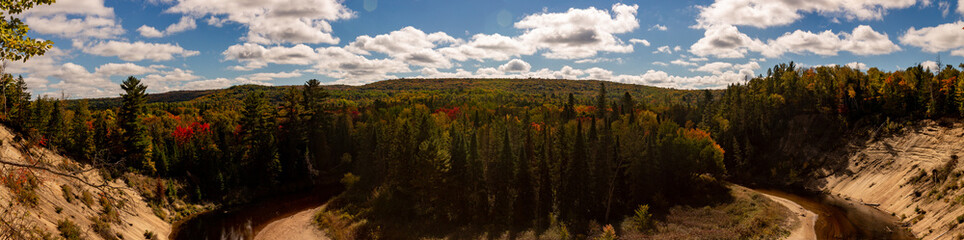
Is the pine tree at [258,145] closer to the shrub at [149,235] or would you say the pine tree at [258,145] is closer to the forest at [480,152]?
the forest at [480,152]

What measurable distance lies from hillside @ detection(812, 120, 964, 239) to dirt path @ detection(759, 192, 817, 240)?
7606 millimetres

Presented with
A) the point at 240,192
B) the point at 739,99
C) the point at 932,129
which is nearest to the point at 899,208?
the point at 932,129

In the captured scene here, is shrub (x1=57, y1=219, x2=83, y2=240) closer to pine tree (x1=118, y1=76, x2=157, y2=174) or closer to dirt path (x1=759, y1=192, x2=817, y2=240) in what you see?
pine tree (x1=118, y1=76, x2=157, y2=174)

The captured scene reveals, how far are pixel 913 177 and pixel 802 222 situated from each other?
16559mm

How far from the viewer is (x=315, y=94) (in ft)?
243

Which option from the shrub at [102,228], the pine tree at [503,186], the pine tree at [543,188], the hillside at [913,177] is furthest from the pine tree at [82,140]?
the hillside at [913,177]

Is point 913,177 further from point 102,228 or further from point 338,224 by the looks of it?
point 102,228

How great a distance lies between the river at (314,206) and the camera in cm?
4209

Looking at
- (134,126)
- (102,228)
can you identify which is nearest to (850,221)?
(102,228)

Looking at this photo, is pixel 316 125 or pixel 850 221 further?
pixel 316 125

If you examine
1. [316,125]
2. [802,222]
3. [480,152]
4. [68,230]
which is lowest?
[802,222]

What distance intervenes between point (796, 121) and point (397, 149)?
73.1 meters

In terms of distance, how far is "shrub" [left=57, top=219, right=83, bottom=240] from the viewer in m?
26.7

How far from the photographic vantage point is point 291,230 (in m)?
48.2
